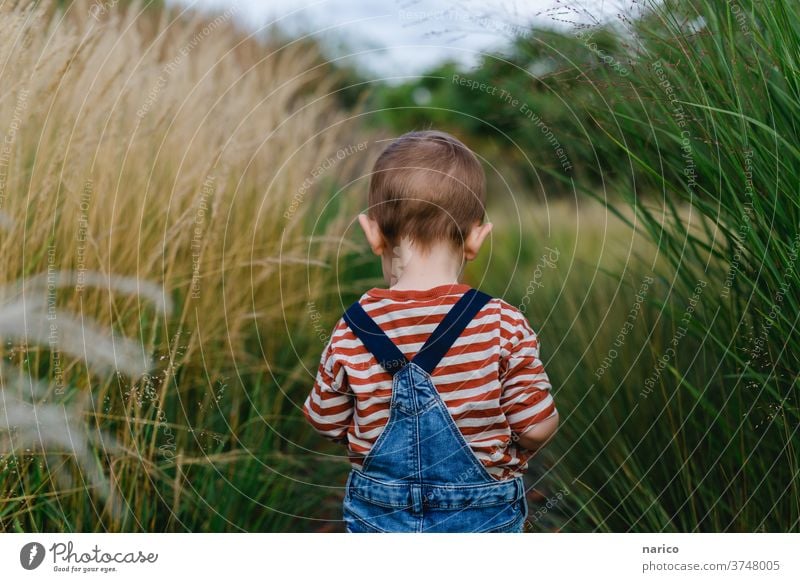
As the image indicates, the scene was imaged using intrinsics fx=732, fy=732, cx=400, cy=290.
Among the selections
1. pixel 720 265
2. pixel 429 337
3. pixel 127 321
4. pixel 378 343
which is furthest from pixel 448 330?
pixel 127 321

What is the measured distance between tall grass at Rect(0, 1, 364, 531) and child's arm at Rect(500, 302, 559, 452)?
68 centimetres

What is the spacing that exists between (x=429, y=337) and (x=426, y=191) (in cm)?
31

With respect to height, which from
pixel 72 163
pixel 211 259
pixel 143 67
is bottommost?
pixel 211 259

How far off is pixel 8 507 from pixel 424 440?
105 centimetres

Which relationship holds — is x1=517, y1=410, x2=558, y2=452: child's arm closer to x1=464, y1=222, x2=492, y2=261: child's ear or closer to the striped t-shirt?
the striped t-shirt

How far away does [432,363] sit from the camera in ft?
5.01

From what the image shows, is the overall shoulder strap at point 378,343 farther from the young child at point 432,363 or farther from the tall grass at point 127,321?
the tall grass at point 127,321

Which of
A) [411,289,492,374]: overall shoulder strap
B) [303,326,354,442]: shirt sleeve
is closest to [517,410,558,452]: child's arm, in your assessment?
[411,289,492,374]: overall shoulder strap

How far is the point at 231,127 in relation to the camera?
310 centimetres

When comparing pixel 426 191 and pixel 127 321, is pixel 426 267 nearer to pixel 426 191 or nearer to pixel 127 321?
pixel 426 191
